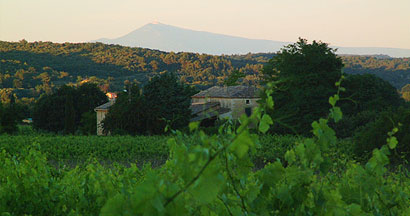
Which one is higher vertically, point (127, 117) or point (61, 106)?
point (127, 117)

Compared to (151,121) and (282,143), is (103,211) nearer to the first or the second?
(282,143)

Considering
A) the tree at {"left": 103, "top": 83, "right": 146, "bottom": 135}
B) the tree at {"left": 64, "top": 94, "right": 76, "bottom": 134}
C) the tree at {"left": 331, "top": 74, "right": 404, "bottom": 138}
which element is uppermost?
the tree at {"left": 331, "top": 74, "right": 404, "bottom": 138}

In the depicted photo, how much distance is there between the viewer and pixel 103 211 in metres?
1.67

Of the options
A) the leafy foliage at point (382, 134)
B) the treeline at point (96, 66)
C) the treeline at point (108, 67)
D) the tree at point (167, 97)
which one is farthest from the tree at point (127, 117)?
the treeline at point (96, 66)

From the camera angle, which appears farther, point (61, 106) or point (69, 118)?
point (61, 106)

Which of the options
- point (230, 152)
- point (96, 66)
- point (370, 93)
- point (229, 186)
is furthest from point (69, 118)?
point (96, 66)

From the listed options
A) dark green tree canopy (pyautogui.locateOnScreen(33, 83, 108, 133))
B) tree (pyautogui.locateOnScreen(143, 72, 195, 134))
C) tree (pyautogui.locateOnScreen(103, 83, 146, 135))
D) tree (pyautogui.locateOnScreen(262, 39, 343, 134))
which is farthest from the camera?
dark green tree canopy (pyautogui.locateOnScreen(33, 83, 108, 133))

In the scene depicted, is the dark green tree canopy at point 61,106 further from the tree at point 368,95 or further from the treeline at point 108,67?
the treeline at point 108,67

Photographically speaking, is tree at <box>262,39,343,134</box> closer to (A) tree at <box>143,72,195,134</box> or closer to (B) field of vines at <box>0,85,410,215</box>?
(A) tree at <box>143,72,195,134</box>

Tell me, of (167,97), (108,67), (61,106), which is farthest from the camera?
(108,67)

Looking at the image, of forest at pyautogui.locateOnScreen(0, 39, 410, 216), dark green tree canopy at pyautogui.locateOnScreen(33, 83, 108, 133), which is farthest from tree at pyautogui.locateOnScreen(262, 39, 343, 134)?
dark green tree canopy at pyautogui.locateOnScreen(33, 83, 108, 133)

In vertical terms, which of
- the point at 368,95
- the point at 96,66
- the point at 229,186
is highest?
the point at 229,186

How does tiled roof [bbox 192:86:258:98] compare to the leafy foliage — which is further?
tiled roof [bbox 192:86:258:98]

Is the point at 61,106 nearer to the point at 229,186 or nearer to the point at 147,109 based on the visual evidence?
the point at 147,109
